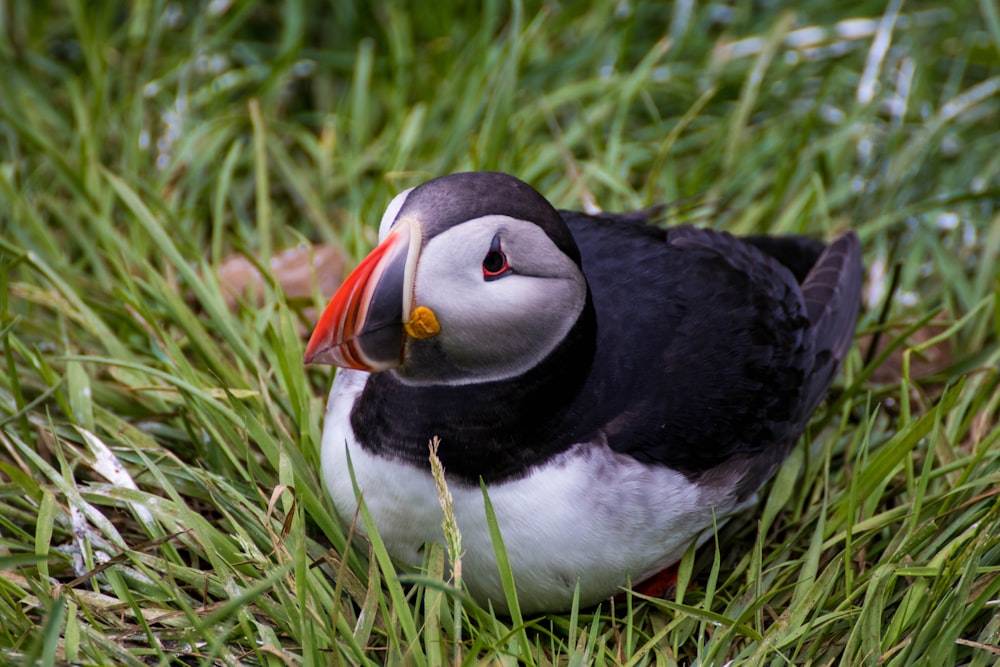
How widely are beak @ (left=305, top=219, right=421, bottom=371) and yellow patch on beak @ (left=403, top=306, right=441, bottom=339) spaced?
0.01 metres

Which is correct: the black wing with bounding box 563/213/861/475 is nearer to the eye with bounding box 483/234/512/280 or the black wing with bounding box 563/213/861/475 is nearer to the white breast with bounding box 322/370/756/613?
the white breast with bounding box 322/370/756/613

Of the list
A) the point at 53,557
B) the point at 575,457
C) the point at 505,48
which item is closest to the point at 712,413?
the point at 575,457

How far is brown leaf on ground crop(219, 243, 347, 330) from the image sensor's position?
12.2 feet

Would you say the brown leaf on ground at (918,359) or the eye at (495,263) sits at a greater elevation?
the eye at (495,263)

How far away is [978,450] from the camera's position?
298 cm

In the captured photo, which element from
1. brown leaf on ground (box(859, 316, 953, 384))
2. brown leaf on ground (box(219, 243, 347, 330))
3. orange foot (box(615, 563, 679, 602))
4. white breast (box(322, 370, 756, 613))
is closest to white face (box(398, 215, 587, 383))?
white breast (box(322, 370, 756, 613))

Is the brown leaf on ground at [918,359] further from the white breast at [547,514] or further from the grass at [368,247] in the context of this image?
the white breast at [547,514]

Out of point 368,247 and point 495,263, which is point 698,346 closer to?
point 495,263

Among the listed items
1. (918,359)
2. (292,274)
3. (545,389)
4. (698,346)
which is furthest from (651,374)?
(292,274)

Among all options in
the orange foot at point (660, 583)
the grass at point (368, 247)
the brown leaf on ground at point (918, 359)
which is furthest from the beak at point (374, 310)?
the brown leaf on ground at point (918, 359)

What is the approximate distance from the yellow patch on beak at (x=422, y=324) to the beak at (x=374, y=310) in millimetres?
15

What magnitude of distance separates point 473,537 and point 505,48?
2428 mm

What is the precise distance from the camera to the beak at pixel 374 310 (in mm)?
2273

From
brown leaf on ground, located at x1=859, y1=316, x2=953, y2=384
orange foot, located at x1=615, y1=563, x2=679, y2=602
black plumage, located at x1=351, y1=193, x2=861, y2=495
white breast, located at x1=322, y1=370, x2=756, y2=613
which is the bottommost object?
orange foot, located at x1=615, y1=563, x2=679, y2=602
